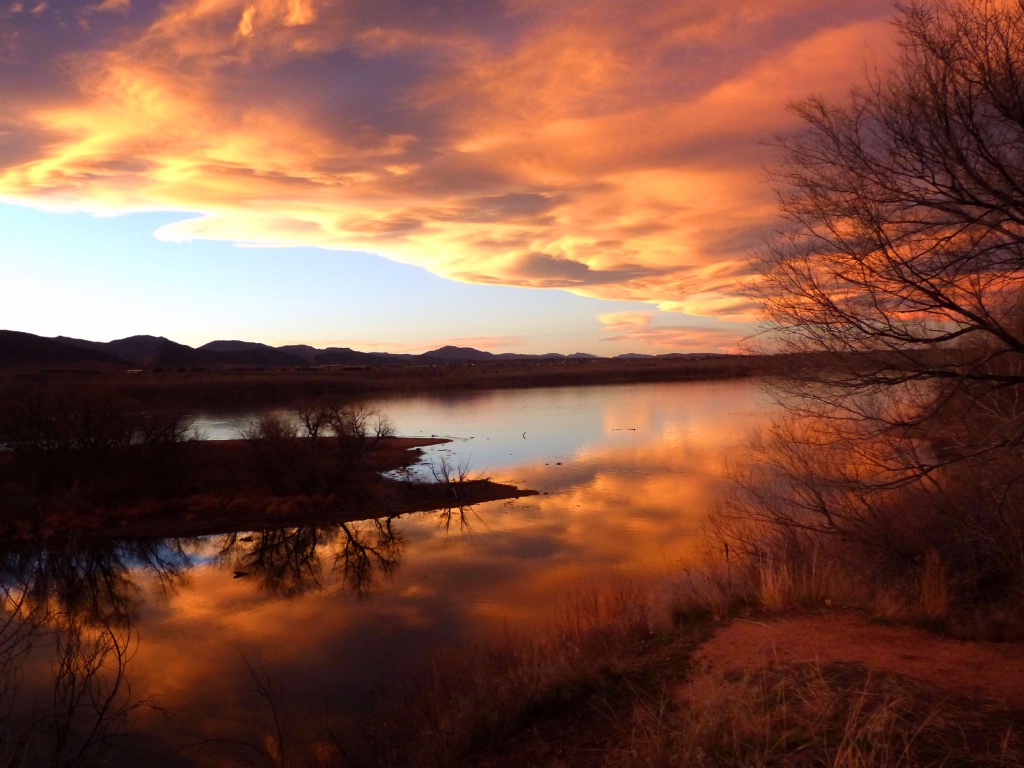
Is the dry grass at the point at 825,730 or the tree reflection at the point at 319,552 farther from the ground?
the dry grass at the point at 825,730

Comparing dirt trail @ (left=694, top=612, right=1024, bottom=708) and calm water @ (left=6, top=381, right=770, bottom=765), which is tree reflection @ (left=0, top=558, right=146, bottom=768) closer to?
calm water @ (left=6, top=381, right=770, bottom=765)

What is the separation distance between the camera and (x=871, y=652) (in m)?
6.67

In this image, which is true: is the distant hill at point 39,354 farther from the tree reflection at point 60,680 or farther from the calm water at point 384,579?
the tree reflection at point 60,680

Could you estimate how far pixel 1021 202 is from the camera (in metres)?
5.68

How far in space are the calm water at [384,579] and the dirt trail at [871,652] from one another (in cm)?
420

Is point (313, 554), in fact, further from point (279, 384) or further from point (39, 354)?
point (39, 354)

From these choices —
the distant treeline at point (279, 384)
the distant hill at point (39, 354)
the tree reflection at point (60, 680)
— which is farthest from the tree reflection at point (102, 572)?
the distant hill at point (39, 354)

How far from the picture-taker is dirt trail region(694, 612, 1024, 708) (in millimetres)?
5824

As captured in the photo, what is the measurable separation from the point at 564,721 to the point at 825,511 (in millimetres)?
6200

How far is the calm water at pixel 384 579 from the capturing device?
31.6 ft

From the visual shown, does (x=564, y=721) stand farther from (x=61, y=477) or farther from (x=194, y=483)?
(x=61, y=477)

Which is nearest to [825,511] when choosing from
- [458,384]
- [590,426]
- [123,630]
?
[123,630]

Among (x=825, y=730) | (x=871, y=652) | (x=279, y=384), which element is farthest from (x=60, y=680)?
(x=279, y=384)

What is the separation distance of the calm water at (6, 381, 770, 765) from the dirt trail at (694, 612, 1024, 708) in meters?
4.20
